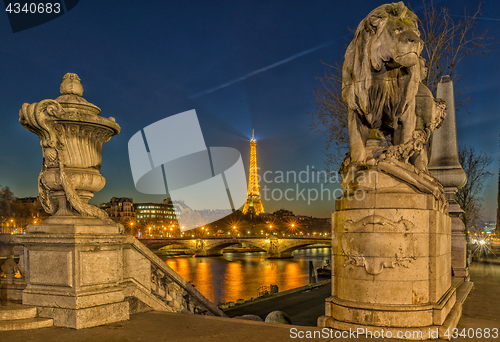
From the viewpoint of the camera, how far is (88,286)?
18.6 ft

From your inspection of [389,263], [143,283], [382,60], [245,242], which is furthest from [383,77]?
[245,242]

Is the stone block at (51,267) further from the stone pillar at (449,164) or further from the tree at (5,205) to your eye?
the stone pillar at (449,164)

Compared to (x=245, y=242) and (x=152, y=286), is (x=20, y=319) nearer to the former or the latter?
(x=152, y=286)

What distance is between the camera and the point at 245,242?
94.3 meters

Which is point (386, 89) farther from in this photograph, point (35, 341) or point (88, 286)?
point (35, 341)

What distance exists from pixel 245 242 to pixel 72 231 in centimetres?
8990

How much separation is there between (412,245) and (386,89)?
2.08 metres

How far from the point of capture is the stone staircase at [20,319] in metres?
5.32

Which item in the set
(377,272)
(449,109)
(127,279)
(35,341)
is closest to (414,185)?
(377,272)

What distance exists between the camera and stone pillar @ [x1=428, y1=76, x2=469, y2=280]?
1077 cm

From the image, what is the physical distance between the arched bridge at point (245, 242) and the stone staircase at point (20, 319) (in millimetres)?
76568

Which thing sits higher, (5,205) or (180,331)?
(5,205)

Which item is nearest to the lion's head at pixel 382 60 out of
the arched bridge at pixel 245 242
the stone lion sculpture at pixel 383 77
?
the stone lion sculpture at pixel 383 77

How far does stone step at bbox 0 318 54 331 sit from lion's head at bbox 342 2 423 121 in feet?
16.5
